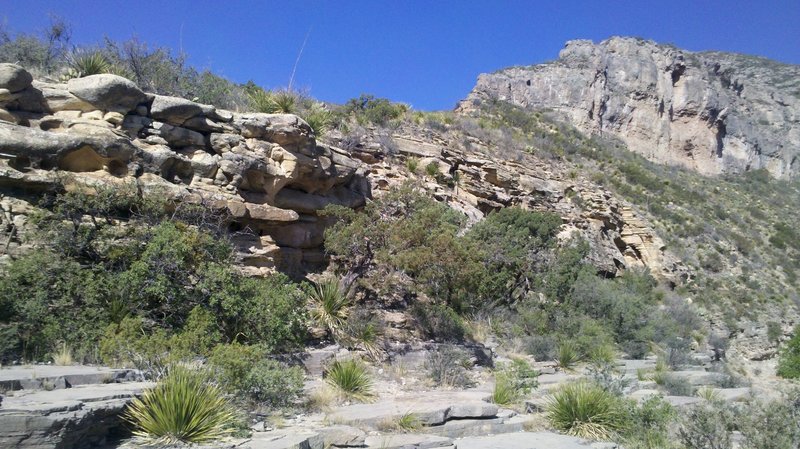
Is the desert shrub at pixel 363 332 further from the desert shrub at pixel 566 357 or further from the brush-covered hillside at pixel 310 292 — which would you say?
the desert shrub at pixel 566 357

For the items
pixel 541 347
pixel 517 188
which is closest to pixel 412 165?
pixel 517 188

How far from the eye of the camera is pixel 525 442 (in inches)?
328

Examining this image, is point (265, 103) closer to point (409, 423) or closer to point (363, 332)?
point (363, 332)

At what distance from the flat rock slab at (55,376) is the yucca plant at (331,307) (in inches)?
227

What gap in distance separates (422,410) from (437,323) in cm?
680

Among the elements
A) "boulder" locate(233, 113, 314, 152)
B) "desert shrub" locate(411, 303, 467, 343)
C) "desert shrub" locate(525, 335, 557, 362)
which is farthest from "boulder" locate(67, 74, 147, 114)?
"desert shrub" locate(525, 335, 557, 362)

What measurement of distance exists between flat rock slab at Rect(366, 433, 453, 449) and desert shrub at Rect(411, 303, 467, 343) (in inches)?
293

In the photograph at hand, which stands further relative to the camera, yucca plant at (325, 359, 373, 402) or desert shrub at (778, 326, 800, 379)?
desert shrub at (778, 326, 800, 379)

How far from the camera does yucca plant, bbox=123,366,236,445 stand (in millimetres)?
6836

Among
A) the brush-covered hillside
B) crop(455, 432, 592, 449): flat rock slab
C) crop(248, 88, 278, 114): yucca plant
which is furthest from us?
crop(248, 88, 278, 114): yucca plant

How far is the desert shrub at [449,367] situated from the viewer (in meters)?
12.8

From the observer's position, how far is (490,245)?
2034cm

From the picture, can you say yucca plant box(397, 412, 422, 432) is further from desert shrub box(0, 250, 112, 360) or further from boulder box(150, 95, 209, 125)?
boulder box(150, 95, 209, 125)

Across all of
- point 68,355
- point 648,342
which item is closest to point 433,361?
point 68,355
